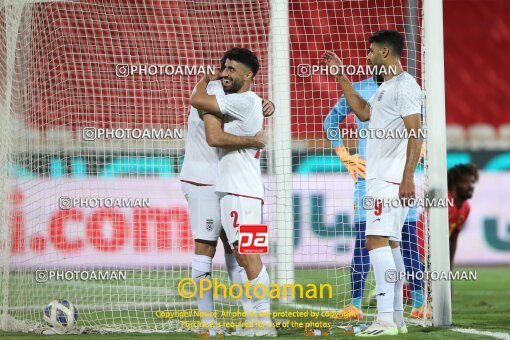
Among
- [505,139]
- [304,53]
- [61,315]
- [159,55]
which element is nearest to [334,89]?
[304,53]

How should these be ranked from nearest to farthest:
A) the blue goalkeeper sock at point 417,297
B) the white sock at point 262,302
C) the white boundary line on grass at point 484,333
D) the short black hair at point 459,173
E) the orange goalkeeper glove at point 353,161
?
1. the white sock at point 262,302
2. the white boundary line on grass at point 484,333
3. the orange goalkeeper glove at point 353,161
4. the blue goalkeeper sock at point 417,297
5. the short black hair at point 459,173

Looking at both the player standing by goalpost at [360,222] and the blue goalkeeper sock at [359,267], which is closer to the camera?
the player standing by goalpost at [360,222]

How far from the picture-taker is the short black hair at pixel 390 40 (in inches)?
229

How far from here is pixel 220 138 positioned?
5.61 metres

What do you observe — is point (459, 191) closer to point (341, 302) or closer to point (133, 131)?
point (341, 302)

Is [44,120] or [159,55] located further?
[159,55]

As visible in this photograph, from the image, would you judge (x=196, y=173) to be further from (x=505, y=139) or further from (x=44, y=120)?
(x=505, y=139)

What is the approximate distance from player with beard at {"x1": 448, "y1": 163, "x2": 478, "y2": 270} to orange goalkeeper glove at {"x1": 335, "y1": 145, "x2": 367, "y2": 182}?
1650 millimetres

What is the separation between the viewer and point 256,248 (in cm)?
565

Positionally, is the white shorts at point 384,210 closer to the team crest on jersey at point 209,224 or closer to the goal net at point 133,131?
the goal net at point 133,131

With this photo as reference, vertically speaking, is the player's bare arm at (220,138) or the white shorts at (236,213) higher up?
the player's bare arm at (220,138)

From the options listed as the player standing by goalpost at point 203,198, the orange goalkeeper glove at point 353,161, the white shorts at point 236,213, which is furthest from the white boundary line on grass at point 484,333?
the white shorts at point 236,213

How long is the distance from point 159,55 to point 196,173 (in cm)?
245

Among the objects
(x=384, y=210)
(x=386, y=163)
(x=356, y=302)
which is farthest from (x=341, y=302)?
(x=386, y=163)
